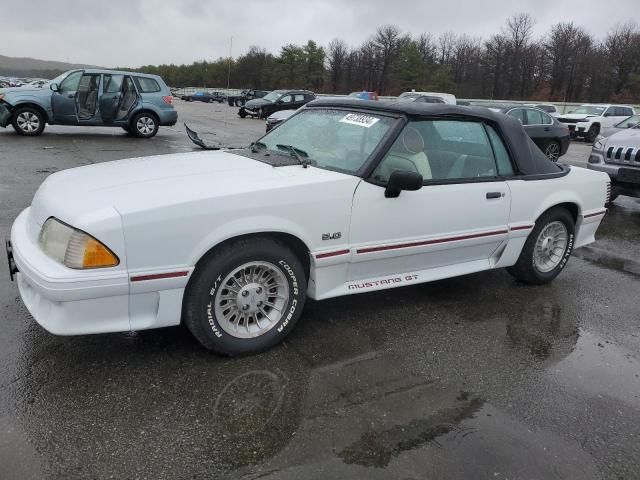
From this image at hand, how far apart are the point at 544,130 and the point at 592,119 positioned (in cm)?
1195

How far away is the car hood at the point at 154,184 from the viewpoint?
9.47 feet

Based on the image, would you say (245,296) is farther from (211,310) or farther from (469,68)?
(469,68)

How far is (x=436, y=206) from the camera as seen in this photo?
3816mm

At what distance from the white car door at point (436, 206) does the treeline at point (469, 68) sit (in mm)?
65378

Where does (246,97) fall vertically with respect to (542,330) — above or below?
above

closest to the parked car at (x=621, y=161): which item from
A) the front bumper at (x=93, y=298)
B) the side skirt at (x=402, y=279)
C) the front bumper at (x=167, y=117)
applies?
the side skirt at (x=402, y=279)

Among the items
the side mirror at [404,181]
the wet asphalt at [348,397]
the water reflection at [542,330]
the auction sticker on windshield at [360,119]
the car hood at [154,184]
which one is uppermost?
the auction sticker on windshield at [360,119]

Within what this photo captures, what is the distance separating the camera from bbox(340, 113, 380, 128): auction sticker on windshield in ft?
12.8

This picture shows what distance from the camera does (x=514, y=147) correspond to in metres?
4.43

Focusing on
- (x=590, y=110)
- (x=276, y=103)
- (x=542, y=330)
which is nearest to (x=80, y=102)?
(x=542, y=330)

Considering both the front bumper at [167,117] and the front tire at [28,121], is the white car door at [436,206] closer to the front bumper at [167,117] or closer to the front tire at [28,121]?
the front bumper at [167,117]

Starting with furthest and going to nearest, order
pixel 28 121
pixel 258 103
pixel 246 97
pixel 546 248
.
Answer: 1. pixel 246 97
2. pixel 258 103
3. pixel 28 121
4. pixel 546 248

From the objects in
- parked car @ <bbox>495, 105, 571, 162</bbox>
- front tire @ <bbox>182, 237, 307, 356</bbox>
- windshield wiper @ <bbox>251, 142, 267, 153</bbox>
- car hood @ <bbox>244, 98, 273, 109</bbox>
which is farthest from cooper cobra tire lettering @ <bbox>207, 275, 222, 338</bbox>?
car hood @ <bbox>244, 98, 273, 109</bbox>

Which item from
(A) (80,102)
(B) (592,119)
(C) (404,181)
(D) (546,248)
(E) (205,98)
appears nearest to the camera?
(C) (404,181)
